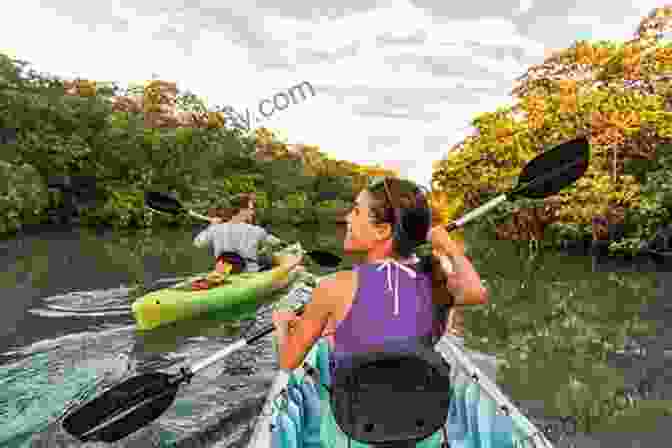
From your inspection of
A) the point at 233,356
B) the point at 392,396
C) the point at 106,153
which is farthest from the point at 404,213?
the point at 106,153

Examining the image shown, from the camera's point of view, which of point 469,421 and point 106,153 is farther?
point 106,153

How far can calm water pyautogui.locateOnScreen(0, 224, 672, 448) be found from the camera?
349 cm

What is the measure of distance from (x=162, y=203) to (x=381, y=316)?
215 inches

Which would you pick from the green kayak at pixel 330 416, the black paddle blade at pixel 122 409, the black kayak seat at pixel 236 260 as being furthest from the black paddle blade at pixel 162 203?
the black paddle blade at pixel 122 409

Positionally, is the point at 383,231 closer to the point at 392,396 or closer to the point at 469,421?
the point at 392,396

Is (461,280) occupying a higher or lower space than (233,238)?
higher

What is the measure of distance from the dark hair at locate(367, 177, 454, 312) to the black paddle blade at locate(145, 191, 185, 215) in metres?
5.06

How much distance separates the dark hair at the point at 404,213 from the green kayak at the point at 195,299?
4.08 m

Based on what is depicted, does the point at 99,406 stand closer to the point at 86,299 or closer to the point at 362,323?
the point at 362,323

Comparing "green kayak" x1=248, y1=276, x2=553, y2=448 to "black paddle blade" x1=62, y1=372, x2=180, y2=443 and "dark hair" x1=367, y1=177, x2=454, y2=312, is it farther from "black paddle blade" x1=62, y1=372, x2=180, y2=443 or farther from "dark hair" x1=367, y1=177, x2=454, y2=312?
"dark hair" x1=367, y1=177, x2=454, y2=312

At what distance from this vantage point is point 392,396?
1484mm

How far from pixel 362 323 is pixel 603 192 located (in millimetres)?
12930

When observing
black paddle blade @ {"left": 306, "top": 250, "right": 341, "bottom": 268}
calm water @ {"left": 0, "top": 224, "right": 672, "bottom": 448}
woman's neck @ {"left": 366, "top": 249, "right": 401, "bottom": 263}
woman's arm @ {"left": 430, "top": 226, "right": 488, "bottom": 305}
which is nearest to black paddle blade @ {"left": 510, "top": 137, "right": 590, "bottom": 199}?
woman's arm @ {"left": 430, "top": 226, "right": 488, "bottom": 305}

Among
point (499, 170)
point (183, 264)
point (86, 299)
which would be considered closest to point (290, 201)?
point (499, 170)
